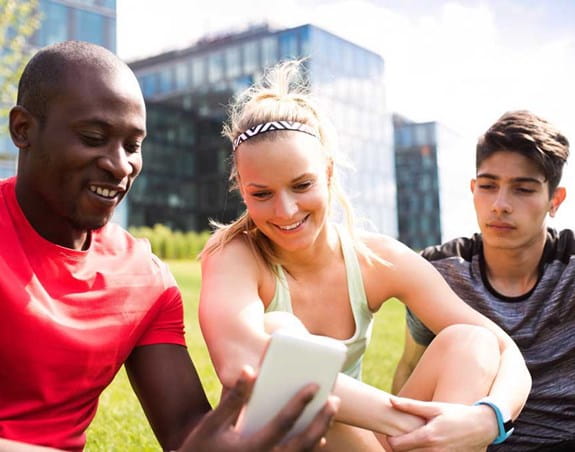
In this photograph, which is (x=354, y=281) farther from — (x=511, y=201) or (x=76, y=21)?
(x=76, y=21)

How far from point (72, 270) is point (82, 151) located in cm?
39

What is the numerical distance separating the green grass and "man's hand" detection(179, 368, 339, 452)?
2.27m

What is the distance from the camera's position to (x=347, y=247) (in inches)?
117

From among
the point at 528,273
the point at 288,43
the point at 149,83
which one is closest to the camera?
the point at 528,273

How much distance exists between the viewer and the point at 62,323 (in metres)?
2.21

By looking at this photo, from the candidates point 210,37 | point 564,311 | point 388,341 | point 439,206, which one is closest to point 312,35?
point 210,37

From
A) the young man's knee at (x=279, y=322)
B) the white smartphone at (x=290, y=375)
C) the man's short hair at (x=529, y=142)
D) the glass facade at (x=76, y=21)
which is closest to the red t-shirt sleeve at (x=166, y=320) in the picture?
the young man's knee at (x=279, y=322)

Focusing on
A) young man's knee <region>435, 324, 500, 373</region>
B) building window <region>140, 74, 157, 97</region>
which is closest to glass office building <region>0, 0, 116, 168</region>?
young man's knee <region>435, 324, 500, 373</region>

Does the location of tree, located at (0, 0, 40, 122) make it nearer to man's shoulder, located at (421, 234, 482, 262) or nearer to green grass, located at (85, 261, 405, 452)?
green grass, located at (85, 261, 405, 452)

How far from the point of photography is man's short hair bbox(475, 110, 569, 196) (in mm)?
3314

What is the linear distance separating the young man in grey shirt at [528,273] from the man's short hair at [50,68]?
185 centimetres

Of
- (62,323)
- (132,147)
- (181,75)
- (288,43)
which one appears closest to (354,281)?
(132,147)

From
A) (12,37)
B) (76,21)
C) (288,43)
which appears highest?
(288,43)

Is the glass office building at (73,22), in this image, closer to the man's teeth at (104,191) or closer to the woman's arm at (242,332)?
the woman's arm at (242,332)
